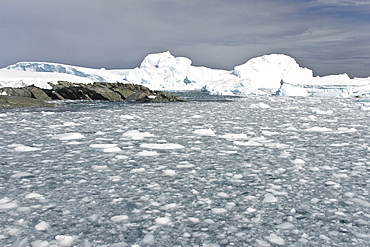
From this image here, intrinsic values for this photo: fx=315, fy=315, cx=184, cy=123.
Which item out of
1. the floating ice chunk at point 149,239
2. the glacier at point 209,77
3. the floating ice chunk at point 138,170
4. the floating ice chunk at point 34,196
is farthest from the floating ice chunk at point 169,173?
the glacier at point 209,77

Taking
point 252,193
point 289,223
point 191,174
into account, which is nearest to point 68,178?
point 191,174

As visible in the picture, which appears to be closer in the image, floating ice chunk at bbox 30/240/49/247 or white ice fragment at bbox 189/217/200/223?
floating ice chunk at bbox 30/240/49/247

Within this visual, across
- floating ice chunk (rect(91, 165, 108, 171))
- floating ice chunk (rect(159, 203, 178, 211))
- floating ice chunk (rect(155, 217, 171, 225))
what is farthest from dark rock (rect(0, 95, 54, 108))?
floating ice chunk (rect(155, 217, 171, 225))

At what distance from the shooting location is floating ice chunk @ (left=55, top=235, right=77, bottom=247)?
222 centimetres

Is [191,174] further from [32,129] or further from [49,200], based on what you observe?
[32,129]

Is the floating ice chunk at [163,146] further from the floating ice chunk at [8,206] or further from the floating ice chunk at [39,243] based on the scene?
the floating ice chunk at [39,243]

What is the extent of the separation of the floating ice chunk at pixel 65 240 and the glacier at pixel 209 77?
32795 millimetres

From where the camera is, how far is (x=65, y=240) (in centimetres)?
226

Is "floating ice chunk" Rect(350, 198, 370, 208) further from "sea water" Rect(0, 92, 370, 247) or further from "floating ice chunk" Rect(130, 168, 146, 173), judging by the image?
"floating ice chunk" Rect(130, 168, 146, 173)

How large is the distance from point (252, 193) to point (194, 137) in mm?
3637

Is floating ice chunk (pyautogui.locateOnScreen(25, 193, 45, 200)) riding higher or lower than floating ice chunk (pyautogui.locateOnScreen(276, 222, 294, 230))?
lower

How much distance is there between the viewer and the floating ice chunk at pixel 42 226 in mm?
2437

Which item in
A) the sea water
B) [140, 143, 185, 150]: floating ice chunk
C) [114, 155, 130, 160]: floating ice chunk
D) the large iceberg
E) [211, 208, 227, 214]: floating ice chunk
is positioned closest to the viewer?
the sea water

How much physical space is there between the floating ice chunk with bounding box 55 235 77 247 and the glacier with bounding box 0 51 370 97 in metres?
32.8
